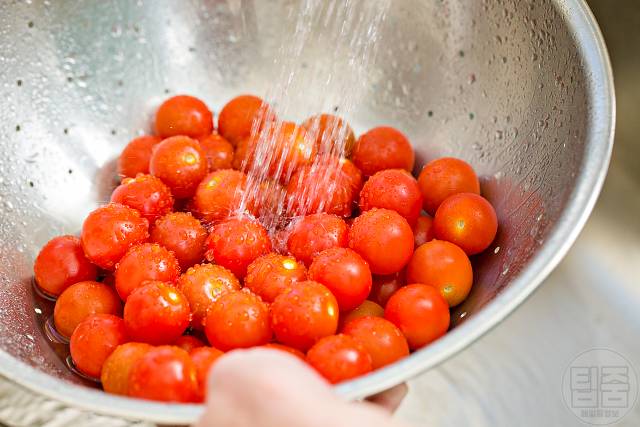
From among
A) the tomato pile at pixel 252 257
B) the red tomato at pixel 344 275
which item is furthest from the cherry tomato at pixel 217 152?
the red tomato at pixel 344 275

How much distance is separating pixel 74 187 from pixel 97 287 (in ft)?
0.95

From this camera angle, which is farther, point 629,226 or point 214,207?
point 629,226

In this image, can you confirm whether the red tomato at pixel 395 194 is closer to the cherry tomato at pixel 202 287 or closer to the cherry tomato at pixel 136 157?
the cherry tomato at pixel 202 287

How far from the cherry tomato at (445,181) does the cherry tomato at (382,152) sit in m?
0.06

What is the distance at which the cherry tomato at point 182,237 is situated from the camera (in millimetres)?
1021

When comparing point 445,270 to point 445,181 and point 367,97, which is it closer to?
point 445,181

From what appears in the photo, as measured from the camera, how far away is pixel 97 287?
0.97m

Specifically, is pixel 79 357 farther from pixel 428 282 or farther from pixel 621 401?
pixel 621 401

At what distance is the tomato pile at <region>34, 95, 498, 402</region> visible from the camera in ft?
2.75

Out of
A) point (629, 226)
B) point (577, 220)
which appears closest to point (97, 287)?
point (577, 220)

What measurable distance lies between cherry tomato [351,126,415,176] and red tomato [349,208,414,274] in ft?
0.57

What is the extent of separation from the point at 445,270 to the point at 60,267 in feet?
1.81

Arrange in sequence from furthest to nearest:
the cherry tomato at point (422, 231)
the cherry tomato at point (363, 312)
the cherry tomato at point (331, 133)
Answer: the cherry tomato at point (331, 133)
the cherry tomato at point (422, 231)
the cherry tomato at point (363, 312)

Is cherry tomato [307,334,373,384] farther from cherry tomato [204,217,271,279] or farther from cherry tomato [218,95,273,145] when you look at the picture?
cherry tomato [218,95,273,145]
